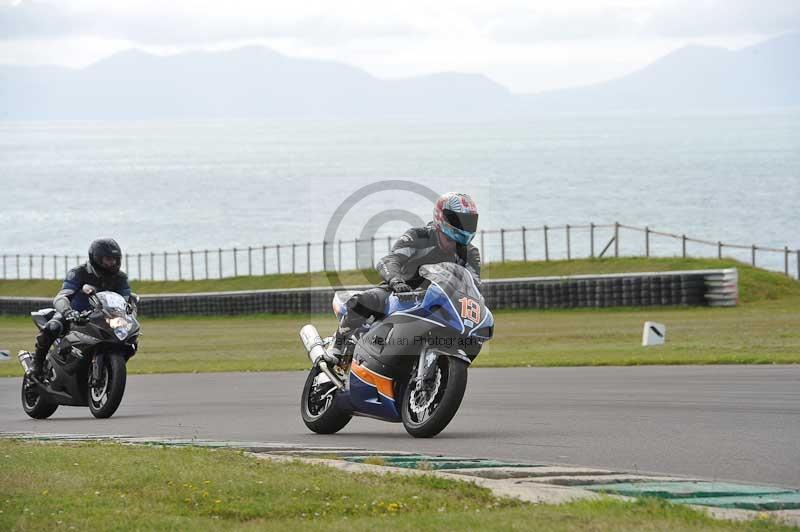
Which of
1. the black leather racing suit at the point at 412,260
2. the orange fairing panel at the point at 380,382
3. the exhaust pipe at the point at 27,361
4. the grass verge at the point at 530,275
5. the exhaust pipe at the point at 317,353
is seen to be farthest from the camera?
the grass verge at the point at 530,275

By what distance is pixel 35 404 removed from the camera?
1581cm

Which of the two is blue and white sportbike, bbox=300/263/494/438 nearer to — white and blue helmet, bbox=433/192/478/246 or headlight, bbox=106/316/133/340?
white and blue helmet, bbox=433/192/478/246

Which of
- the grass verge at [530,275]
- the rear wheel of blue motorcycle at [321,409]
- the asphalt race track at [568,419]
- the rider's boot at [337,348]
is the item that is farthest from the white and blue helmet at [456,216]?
the grass verge at [530,275]

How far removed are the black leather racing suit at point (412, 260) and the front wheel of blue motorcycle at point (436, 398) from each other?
773 millimetres

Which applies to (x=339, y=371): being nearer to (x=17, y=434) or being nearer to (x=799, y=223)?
(x=17, y=434)

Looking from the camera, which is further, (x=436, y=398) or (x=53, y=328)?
(x=53, y=328)

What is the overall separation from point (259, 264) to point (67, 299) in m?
86.4

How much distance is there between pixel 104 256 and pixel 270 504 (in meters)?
7.96

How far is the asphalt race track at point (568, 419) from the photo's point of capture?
32.4ft

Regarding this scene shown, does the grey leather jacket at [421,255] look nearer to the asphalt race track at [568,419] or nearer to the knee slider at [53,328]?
the asphalt race track at [568,419]

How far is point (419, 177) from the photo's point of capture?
160500 mm

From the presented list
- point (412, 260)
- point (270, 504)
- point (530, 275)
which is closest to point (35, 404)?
point (412, 260)

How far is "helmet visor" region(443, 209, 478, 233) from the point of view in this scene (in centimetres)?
1115

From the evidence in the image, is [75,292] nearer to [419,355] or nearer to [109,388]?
[109,388]
